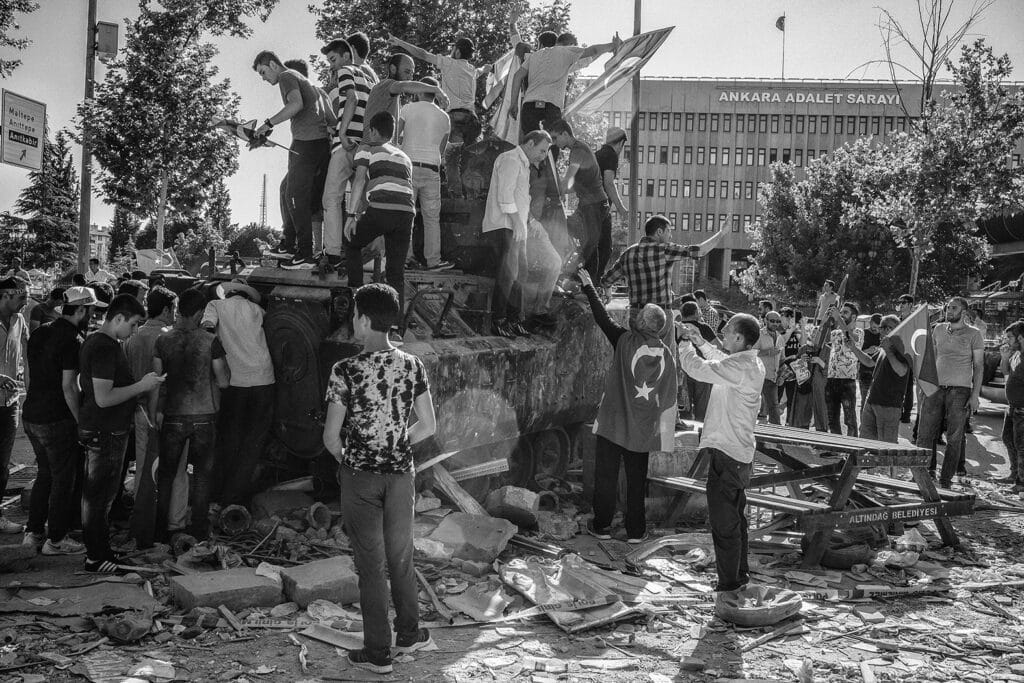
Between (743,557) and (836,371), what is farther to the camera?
(836,371)

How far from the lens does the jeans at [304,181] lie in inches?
321

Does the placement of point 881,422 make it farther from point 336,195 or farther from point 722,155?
point 722,155

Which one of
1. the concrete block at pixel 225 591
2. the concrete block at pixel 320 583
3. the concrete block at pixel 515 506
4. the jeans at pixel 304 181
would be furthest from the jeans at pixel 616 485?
the jeans at pixel 304 181

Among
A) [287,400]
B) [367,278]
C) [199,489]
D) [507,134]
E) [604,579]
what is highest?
[507,134]

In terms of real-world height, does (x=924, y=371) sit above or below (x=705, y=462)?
above

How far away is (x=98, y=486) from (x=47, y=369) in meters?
0.91

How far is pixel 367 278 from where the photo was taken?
306 inches

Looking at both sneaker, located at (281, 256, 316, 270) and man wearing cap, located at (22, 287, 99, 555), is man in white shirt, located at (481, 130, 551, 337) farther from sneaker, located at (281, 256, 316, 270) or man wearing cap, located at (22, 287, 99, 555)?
man wearing cap, located at (22, 287, 99, 555)

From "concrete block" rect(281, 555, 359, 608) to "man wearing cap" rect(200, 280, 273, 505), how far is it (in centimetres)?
159

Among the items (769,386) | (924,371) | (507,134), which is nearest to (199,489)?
(507,134)

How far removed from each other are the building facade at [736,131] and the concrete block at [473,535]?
67.2m

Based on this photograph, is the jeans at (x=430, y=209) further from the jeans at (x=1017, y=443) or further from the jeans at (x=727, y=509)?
the jeans at (x=1017, y=443)

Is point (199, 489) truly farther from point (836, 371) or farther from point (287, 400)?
point (836, 371)

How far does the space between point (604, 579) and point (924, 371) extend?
16.7 ft
